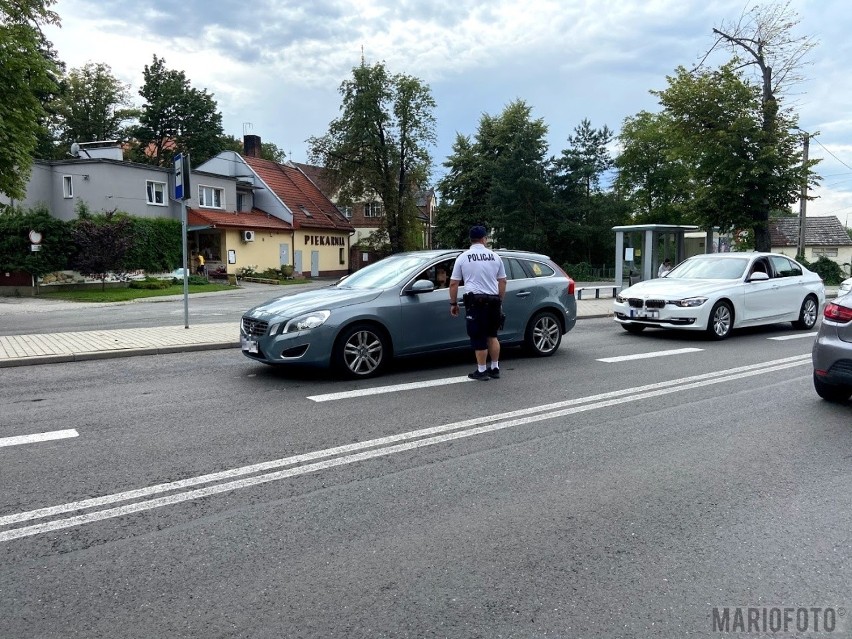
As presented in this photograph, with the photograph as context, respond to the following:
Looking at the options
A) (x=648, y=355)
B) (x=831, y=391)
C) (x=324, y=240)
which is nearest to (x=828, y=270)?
(x=648, y=355)

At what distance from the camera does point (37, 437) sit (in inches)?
225

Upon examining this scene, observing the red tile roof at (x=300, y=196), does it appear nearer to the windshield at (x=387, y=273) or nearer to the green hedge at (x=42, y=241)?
the green hedge at (x=42, y=241)

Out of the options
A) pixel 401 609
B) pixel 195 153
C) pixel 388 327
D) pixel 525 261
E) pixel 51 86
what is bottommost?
pixel 401 609

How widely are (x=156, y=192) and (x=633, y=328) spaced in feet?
106

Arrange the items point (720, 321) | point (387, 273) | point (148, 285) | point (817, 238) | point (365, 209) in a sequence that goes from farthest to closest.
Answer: point (817, 238) < point (365, 209) < point (148, 285) < point (720, 321) < point (387, 273)

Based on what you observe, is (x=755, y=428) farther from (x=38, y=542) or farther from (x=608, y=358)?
(x=38, y=542)

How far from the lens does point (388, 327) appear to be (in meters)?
8.42

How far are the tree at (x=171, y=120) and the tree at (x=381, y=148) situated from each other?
512 inches

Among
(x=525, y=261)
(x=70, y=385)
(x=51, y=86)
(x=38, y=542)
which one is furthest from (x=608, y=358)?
(x=51, y=86)

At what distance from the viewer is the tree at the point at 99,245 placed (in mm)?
28359

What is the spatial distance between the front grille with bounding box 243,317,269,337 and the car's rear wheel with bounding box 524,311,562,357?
3.90 meters

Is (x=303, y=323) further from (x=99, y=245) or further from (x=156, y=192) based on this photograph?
(x=156, y=192)

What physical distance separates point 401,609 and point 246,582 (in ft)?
2.55

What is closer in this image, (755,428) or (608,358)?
(755,428)
